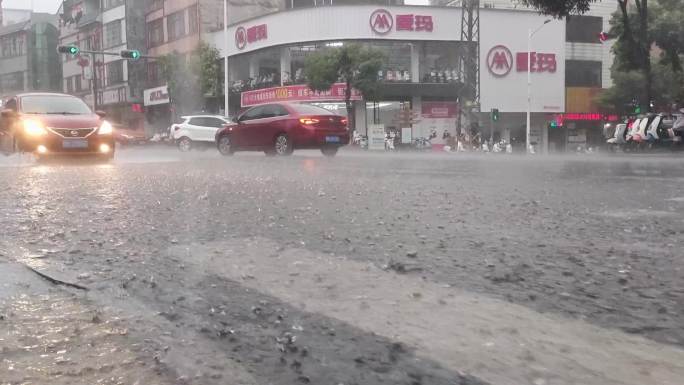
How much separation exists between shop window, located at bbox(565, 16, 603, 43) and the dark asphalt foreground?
138 ft

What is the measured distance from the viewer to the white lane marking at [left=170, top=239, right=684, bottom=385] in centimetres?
187

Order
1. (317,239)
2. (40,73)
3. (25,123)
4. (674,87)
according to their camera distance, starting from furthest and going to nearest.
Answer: (40,73) → (674,87) → (25,123) → (317,239)

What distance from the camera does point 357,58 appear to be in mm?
35156

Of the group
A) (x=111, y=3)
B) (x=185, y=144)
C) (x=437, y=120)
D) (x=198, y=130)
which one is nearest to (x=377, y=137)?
(x=437, y=120)

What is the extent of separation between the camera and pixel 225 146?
1794 cm

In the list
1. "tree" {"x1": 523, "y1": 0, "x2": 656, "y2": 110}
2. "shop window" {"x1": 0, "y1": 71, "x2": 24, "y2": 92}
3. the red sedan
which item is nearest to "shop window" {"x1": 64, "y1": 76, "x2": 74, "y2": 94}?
"shop window" {"x1": 0, "y1": 71, "x2": 24, "y2": 92}

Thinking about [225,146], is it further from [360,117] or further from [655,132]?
[360,117]

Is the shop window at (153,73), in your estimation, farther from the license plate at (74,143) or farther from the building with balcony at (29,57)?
the license plate at (74,143)

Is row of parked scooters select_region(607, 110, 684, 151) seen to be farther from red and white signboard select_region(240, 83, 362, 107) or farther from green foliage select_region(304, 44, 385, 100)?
red and white signboard select_region(240, 83, 362, 107)

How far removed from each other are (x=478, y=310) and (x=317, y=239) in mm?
1657

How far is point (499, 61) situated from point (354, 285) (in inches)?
1587

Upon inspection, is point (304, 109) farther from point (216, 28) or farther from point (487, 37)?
point (216, 28)

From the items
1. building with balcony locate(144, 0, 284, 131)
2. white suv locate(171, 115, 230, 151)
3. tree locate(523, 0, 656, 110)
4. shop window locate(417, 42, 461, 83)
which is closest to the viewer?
tree locate(523, 0, 656, 110)

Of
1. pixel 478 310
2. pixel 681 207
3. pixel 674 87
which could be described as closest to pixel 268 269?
pixel 478 310
